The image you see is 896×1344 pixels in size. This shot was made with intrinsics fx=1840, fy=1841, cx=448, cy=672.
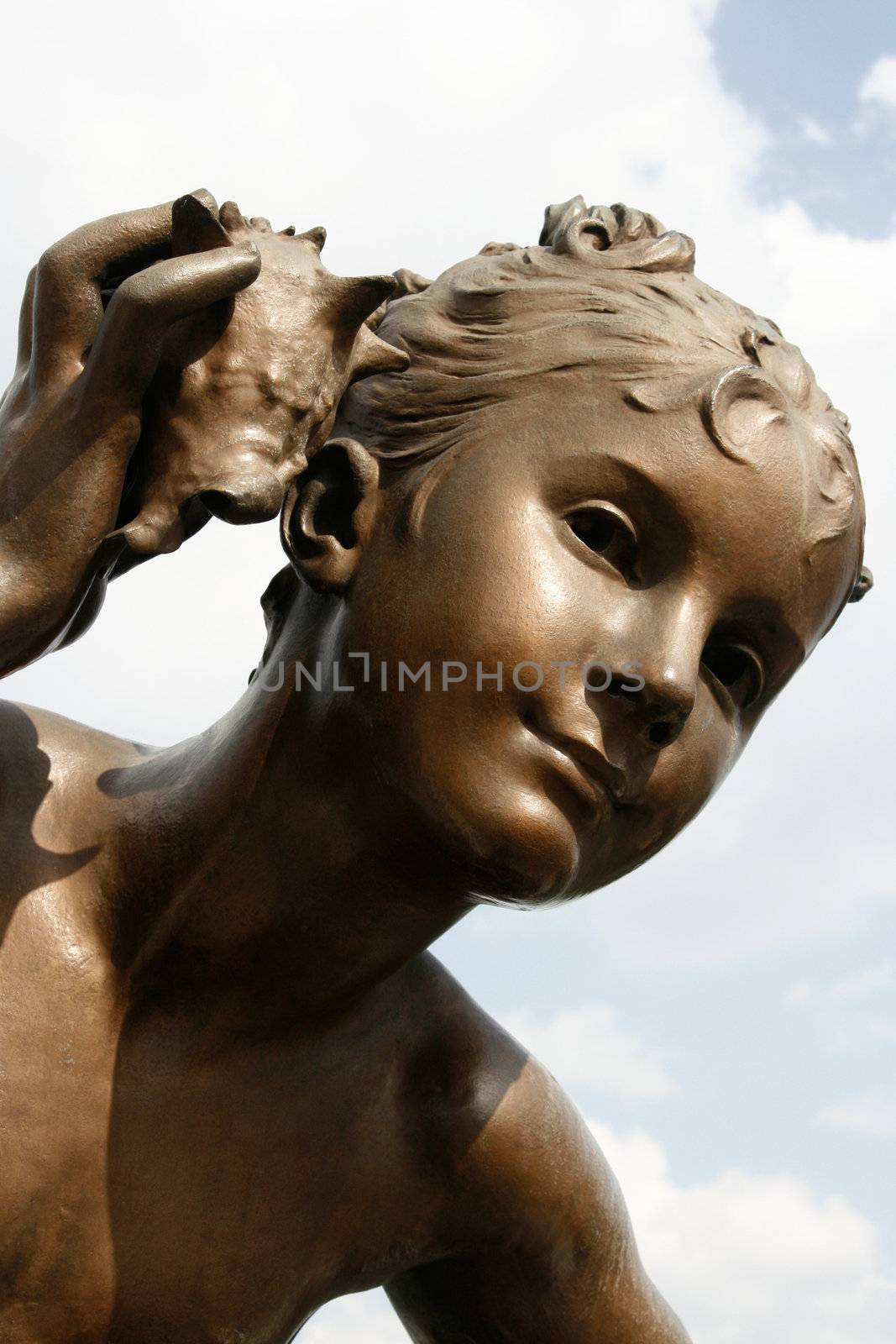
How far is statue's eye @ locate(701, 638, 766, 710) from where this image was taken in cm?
388

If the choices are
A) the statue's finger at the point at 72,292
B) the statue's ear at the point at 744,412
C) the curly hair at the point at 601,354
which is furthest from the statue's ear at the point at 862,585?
the statue's finger at the point at 72,292

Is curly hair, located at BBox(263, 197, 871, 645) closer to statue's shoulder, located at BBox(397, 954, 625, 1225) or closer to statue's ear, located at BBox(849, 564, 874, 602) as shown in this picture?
statue's ear, located at BBox(849, 564, 874, 602)

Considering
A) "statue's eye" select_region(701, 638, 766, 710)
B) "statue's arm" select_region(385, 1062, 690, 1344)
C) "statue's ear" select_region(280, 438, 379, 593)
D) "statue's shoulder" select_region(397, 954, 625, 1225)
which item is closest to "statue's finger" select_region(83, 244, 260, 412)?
"statue's ear" select_region(280, 438, 379, 593)

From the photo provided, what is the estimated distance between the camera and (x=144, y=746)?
14.5ft

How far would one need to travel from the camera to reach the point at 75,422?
11.3 ft

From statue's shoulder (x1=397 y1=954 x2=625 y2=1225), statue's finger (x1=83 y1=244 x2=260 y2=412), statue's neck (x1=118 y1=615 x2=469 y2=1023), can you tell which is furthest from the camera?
statue's shoulder (x1=397 y1=954 x2=625 y2=1225)

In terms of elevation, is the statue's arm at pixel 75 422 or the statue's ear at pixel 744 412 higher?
the statue's ear at pixel 744 412

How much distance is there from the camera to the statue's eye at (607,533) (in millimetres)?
3699

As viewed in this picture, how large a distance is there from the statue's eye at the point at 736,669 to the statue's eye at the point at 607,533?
0.99ft

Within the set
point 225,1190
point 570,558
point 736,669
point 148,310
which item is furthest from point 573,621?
point 225,1190

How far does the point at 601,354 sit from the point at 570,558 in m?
0.51

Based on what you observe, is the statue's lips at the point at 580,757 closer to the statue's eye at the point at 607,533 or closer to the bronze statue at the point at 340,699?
the bronze statue at the point at 340,699

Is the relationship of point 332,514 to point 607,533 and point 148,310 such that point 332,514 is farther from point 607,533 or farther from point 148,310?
point 148,310

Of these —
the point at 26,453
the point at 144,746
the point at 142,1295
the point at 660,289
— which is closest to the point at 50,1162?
the point at 142,1295
